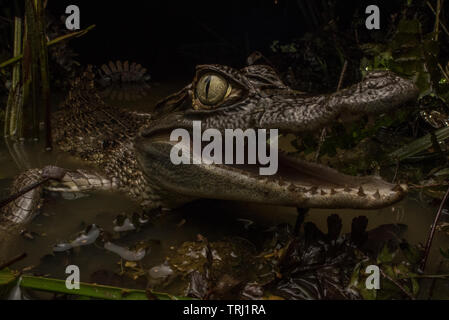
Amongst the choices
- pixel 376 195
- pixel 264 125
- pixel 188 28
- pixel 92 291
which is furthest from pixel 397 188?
pixel 188 28

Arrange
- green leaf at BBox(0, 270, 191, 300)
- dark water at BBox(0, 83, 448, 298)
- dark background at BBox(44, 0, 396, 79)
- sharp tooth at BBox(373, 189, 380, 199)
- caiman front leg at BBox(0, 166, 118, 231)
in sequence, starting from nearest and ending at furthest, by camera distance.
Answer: green leaf at BBox(0, 270, 191, 300) < sharp tooth at BBox(373, 189, 380, 199) < dark water at BBox(0, 83, 448, 298) < caiman front leg at BBox(0, 166, 118, 231) < dark background at BBox(44, 0, 396, 79)

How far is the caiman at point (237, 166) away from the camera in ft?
6.79

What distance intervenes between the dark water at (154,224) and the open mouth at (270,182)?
30 cm

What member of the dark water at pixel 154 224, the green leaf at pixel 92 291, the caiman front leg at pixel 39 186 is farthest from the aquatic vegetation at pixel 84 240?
the green leaf at pixel 92 291

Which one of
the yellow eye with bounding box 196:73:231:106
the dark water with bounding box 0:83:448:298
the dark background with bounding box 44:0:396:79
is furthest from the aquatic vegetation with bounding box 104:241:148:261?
the dark background with bounding box 44:0:396:79

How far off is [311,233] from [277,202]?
28 cm

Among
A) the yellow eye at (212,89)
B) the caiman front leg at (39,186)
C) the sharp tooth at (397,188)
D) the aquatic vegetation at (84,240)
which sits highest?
the yellow eye at (212,89)

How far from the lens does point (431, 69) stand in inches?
123

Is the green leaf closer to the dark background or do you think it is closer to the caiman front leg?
the caiman front leg

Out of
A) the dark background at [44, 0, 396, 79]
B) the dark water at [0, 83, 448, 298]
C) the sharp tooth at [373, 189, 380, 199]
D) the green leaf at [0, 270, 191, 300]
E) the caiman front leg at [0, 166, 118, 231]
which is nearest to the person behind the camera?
the green leaf at [0, 270, 191, 300]

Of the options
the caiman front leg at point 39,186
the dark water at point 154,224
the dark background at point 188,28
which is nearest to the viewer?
the dark water at point 154,224

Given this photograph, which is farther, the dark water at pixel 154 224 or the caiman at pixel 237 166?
the dark water at pixel 154 224

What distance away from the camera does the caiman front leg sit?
106 inches

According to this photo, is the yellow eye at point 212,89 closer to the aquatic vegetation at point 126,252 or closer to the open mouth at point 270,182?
the open mouth at point 270,182
